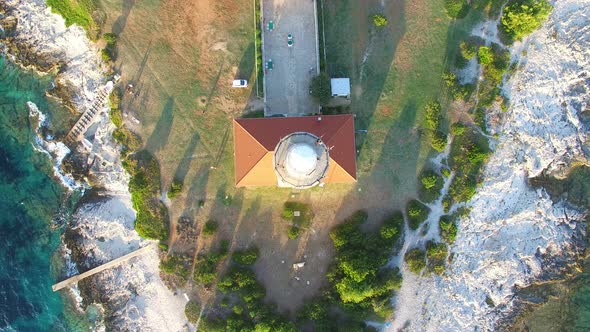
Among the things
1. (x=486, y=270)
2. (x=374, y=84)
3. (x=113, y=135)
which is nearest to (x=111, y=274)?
(x=113, y=135)

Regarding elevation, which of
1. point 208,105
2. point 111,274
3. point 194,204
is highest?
point 208,105

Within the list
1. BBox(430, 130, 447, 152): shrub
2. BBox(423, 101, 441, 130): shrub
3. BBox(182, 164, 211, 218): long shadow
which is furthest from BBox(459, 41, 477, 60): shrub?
BBox(182, 164, 211, 218): long shadow

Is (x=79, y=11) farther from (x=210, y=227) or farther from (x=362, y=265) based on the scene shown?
(x=362, y=265)

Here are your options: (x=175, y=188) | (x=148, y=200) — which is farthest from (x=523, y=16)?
(x=148, y=200)

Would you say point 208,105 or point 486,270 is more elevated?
point 208,105

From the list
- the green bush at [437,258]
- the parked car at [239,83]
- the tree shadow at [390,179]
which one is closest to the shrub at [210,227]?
the tree shadow at [390,179]

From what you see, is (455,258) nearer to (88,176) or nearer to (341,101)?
(341,101)
